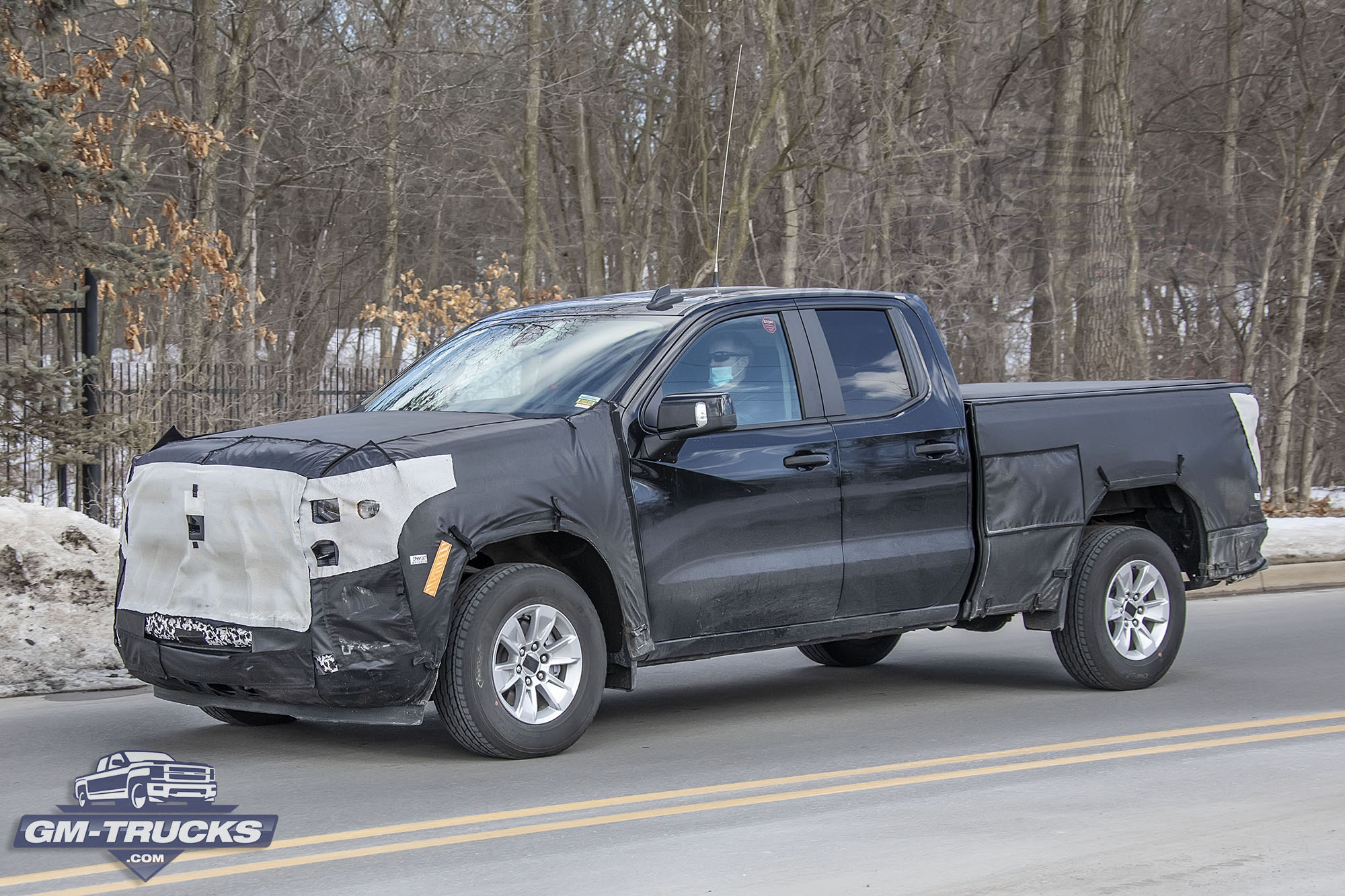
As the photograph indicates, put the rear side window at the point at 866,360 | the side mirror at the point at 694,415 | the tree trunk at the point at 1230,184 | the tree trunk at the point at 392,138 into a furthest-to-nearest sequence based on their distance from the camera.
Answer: the tree trunk at the point at 1230,184 < the tree trunk at the point at 392,138 < the rear side window at the point at 866,360 < the side mirror at the point at 694,415

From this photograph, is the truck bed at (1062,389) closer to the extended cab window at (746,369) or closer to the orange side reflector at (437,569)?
the extended cab window at (746,369)

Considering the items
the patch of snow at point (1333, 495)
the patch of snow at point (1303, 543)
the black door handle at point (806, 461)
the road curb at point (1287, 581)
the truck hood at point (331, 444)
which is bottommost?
the patch of snow at point (1333, 495)

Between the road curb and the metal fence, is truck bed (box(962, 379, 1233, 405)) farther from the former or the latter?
the metal fence

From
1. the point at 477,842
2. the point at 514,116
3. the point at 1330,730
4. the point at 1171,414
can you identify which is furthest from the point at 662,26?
the point at 477,842

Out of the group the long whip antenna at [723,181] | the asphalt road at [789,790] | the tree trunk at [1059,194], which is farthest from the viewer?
the tree trunk at [1059,194]

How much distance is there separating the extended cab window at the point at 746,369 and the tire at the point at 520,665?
121cm

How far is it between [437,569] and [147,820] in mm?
1448

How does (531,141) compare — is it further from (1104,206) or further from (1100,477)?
(1100,477)

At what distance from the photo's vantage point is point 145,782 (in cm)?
638

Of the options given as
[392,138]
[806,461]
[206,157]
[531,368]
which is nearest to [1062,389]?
[806,461]

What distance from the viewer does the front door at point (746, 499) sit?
7012 millimetres

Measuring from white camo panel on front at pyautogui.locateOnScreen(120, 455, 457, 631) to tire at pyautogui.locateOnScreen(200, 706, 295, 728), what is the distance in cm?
88

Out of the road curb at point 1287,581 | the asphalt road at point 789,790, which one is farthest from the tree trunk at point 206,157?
the road curb at point 1287,581

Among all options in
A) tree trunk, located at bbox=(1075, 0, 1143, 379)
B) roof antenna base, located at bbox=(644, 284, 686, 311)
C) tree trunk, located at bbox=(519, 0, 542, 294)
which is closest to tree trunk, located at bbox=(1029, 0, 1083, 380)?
tree trunk, located at bbox=(1075, 0, 1143, 379)
